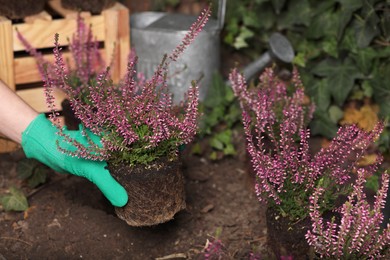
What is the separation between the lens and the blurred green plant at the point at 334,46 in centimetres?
340

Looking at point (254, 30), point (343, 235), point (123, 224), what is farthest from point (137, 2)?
point (343, 235)

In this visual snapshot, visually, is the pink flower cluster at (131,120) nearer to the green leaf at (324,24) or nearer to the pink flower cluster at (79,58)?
the pink flower cluster at (79,58)

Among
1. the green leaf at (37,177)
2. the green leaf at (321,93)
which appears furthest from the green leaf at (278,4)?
the green leaf at (37,177)

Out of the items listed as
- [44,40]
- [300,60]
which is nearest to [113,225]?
[44,40]

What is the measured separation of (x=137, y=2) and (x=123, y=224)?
1.81m

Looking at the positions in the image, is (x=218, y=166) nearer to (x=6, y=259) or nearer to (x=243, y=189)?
(x=243, y=189)

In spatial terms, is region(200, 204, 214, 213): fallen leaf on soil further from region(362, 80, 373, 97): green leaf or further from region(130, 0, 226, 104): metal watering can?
region(362, 80, 373, 97): green leaf

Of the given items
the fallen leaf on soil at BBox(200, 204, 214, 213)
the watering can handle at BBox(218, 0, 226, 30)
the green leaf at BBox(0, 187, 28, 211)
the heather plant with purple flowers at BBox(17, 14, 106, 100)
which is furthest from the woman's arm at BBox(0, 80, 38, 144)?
the watering can handle at BBox(218, 0, 226, 30)

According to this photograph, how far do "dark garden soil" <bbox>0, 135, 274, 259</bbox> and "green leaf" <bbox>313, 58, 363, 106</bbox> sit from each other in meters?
0.69

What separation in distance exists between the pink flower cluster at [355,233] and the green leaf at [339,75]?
1.32 metres

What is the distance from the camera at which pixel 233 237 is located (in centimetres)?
286

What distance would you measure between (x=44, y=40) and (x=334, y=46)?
4.72ft

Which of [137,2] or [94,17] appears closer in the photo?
[94,17]

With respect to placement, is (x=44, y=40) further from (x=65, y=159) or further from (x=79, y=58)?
(x=65, y=159)
